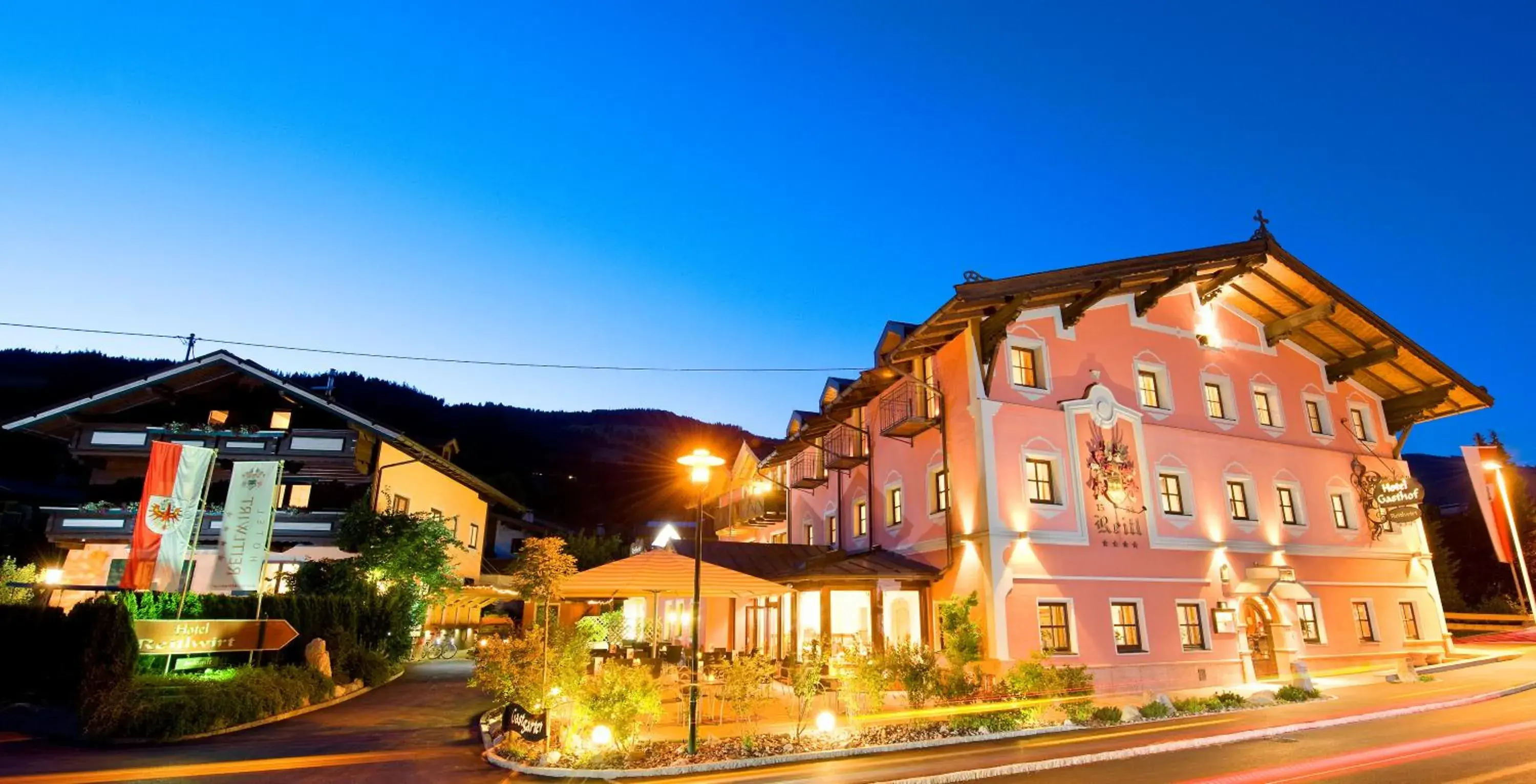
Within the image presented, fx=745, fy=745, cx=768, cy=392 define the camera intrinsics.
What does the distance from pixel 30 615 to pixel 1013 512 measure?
22644mm

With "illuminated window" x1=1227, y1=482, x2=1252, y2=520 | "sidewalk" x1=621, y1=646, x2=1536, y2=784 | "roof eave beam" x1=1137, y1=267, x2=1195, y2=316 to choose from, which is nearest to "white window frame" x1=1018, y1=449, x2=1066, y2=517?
"sidewalk" x1=621, y1=646, x2=1536, y2=784

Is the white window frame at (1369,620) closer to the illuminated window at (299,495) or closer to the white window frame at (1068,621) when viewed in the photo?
the white window frame at (1068,621)

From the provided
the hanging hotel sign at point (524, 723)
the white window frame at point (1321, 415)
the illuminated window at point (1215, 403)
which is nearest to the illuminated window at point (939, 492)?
the illuminated window at point (1215, 403)

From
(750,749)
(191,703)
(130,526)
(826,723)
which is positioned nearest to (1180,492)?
(826,723)

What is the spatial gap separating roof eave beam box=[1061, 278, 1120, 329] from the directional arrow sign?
20.3 metres

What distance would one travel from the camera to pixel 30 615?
55.0 feet

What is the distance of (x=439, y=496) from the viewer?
3372 centimetres

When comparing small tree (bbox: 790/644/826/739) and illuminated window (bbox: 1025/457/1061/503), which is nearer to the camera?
small tree (bbox: 790/644/826/739)

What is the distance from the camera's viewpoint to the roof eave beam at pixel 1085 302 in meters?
19.5

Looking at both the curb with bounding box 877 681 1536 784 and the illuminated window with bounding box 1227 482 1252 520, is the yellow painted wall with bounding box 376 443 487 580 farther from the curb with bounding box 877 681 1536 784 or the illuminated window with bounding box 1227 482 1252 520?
the illuminated window with bounding box 1227 482 1252 520

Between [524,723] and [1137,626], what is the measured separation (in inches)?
592

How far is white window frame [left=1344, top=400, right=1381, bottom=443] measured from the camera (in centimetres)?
2502

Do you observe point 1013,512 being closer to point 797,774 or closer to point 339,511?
point 797,774

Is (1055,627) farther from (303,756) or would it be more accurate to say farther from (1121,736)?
(303,756)
